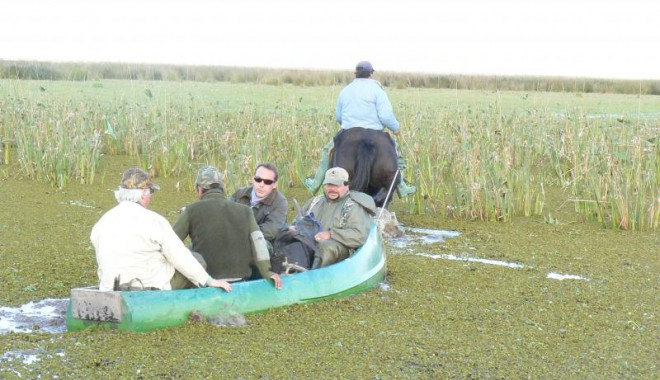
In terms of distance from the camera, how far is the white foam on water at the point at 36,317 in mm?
5766

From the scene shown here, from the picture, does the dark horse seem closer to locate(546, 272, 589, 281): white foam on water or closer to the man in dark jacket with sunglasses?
locate(546, 272, 589, 281): white foam on water

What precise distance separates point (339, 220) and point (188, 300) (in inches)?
72.5

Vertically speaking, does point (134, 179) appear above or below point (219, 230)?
above

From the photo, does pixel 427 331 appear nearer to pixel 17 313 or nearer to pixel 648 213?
pixel 17 313

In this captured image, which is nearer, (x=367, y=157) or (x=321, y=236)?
(x=321, y=236)

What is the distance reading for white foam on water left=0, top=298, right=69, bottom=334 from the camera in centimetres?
577

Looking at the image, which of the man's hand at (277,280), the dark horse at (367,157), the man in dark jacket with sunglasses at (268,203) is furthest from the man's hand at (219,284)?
the dark horse at (367,157)

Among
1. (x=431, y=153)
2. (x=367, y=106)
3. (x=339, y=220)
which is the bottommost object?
(x=431, y=153)

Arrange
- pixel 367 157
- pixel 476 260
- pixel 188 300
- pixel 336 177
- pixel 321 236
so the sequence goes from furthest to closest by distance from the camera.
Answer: pixel 367 157 → pixel 476 260 → pixel 336 177 → pixel 321 236 → pixel 188 300

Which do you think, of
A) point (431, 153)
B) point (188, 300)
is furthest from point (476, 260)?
point (431, 153)

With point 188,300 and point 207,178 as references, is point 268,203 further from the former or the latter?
point 188,300

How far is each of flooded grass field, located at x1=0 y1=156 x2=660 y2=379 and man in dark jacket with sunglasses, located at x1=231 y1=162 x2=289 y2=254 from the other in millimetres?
700

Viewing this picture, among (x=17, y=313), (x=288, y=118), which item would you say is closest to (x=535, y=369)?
(x=17, y=313)

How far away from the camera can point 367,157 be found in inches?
377
